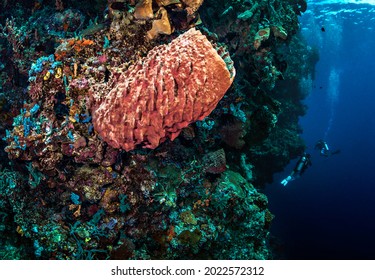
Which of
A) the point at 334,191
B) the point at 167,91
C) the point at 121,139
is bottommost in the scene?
the point at 334,191

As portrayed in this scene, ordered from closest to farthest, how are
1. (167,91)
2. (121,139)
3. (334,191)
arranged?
(167,91), (121,139), (334,191)

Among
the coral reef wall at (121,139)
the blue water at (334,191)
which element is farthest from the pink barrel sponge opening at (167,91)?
the blue water at (334,191)

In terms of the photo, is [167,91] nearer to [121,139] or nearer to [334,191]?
[121,139]

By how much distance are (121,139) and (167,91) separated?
0.91 m

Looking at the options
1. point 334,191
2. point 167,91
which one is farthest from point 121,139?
point 334,191

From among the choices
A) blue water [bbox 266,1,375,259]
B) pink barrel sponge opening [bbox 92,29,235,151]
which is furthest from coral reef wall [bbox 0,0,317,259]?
blue water [bbox 266,1,375,259]

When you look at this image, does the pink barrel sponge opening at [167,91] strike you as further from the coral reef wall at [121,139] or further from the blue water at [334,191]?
the blue water at [334,191]

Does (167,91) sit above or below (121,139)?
above

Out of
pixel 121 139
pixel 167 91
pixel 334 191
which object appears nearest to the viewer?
pixel 167 91

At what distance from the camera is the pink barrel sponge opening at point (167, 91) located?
2996 mm

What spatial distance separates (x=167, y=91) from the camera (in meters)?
3.03

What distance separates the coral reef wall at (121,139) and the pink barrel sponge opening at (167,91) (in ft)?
0.04
